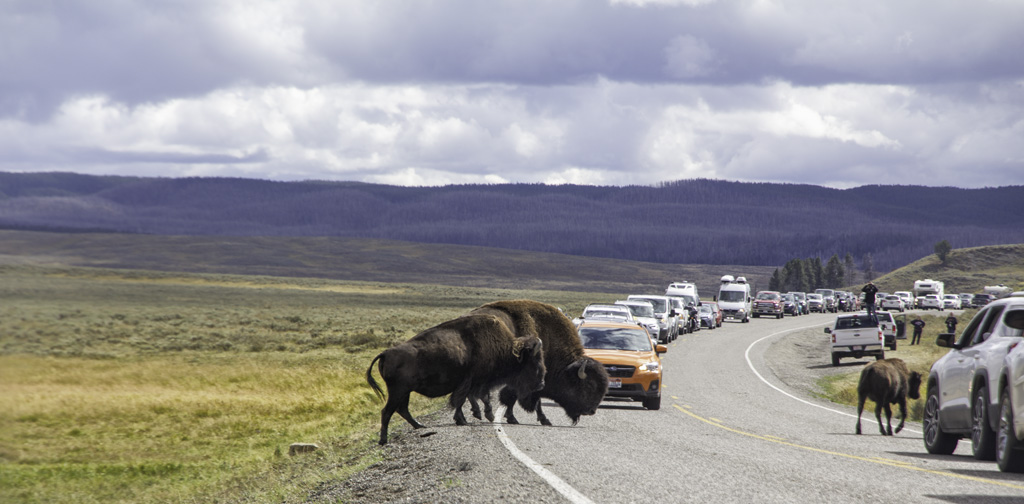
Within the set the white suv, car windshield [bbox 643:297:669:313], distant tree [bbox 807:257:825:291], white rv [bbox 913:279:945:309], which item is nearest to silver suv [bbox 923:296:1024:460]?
car windshield [bbox 643:297:669:313]

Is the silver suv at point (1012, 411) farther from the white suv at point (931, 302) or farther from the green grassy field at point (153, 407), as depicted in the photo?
the white suv at point (931, 302)

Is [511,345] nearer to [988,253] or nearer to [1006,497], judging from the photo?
[1006,497]

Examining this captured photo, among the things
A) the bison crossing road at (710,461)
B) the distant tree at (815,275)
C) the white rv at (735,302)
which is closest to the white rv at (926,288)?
the white rv at (735,302)

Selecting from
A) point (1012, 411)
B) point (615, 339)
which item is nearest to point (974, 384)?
point (1012, 411)

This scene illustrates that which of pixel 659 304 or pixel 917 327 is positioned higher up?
pixel 659 304

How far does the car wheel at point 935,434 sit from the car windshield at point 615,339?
7013 mm

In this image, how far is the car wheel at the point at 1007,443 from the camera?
388 inches

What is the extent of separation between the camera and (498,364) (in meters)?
14.4

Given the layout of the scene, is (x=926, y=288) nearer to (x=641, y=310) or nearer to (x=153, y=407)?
(x=641, y=310)

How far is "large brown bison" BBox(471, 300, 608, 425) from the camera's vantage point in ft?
50.3

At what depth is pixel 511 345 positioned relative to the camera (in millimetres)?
14547

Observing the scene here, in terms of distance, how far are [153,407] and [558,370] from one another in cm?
1320

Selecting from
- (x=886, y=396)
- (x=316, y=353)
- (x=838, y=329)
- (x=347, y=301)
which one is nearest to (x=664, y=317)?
(x=838, y=329)

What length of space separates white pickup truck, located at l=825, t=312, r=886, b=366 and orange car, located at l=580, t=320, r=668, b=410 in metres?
21.3
